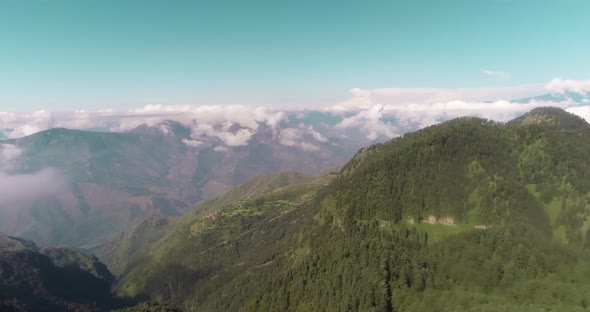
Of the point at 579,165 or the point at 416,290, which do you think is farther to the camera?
the point at 579,165

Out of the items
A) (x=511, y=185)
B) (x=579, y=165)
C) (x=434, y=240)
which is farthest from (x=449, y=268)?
(x=579, y=165)

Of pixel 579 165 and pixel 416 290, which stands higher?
pixel 579 165

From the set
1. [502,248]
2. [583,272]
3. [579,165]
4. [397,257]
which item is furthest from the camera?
[579,165]

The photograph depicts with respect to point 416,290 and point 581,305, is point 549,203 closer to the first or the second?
point 581,305

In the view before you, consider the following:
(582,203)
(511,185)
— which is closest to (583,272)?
(582,203)

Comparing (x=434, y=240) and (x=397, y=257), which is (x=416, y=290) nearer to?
(x=397, y=257)

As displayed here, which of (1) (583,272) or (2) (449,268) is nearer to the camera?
(1) (583,272)

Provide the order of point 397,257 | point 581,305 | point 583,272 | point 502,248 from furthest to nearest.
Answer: point 397,257, point 502,248, point 583,272, point 581,305

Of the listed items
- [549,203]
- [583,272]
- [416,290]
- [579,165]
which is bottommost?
[416,290]

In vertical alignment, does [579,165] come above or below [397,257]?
above
